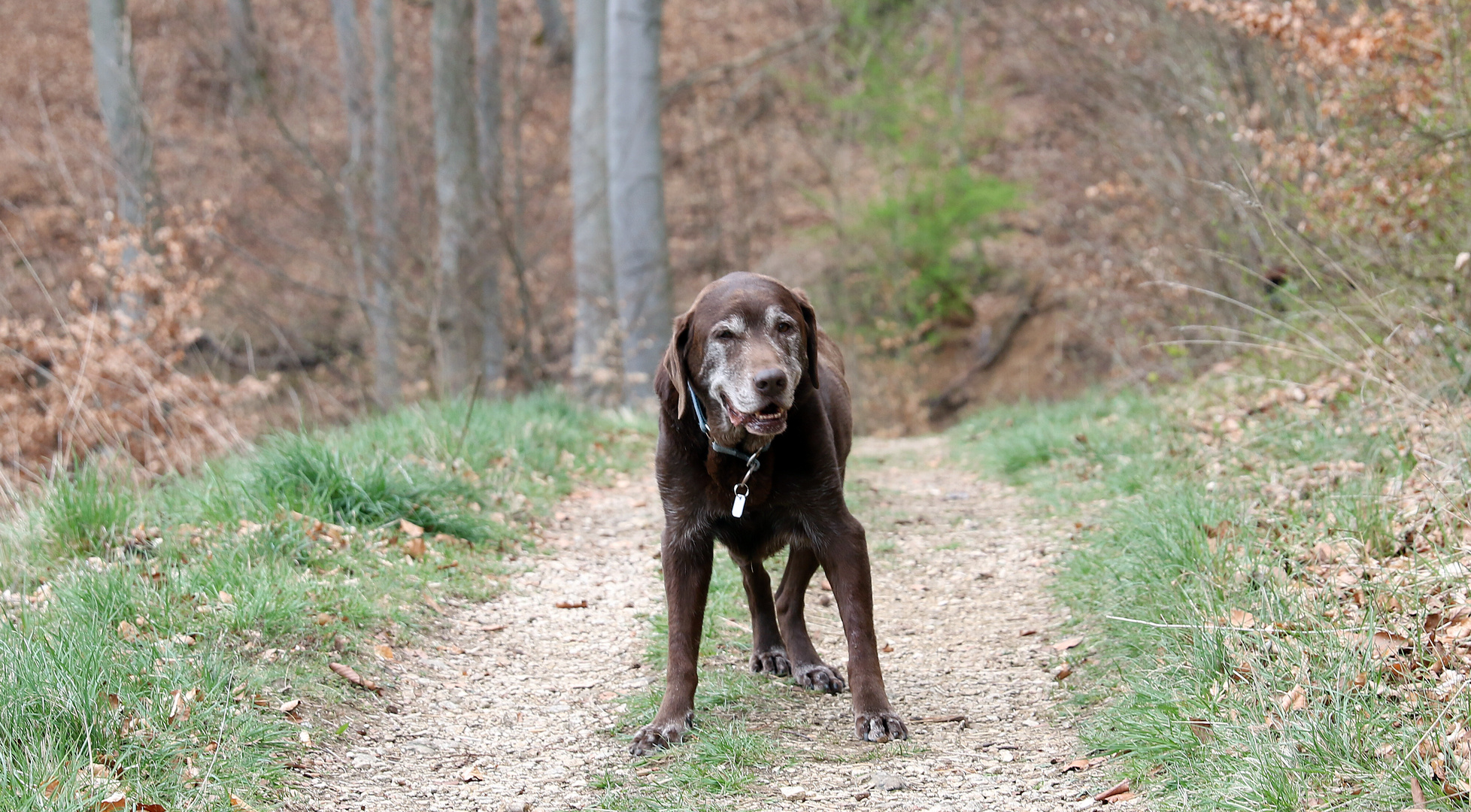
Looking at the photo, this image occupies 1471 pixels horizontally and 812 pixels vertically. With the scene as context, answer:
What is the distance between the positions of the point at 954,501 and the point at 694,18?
16.6 m

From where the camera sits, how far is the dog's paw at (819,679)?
170 inches

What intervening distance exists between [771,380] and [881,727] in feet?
3.94

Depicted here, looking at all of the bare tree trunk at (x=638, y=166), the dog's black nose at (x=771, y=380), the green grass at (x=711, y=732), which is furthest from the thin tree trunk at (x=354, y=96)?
the dog's black nose at (x=771, y=380)

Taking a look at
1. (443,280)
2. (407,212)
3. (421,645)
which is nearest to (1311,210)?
(421,645)

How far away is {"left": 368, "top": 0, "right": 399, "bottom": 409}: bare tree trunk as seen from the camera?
1261 cm

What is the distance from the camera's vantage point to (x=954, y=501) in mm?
7387

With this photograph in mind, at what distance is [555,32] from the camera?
69.6 ft

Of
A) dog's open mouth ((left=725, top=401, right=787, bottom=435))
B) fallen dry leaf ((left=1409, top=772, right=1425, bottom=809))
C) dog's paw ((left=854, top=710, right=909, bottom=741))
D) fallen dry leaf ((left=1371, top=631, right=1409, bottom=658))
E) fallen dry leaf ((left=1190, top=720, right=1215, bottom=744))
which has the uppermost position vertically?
dog's open mouth ((left=725, top=401, right=787, bottom=435))

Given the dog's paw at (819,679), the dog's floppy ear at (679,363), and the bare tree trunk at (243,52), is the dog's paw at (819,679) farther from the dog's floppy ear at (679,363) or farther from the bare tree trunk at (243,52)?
the bare tree trunk at (243,52)

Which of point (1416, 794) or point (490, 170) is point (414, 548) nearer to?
point (1416, 794)

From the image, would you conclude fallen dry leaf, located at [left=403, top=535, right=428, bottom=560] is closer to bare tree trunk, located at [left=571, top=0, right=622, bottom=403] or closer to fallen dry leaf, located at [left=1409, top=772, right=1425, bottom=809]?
fallen dry leaf, located at [left=1409, top=772, right=1425, bottom=809]

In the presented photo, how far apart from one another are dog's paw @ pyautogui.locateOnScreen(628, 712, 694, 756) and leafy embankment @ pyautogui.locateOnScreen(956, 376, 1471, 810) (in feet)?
4.28

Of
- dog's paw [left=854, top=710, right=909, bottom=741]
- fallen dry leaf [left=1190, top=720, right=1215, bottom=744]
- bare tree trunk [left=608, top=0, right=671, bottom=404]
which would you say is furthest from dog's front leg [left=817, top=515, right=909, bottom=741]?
bare tree trunk [left=608, top=0, right=671, bottom=404]

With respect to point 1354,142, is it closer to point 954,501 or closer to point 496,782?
point 954,501
